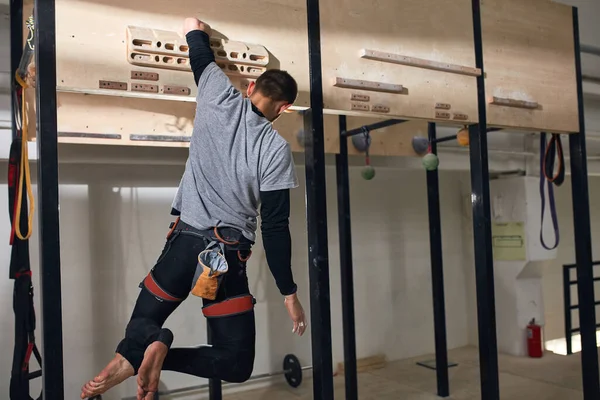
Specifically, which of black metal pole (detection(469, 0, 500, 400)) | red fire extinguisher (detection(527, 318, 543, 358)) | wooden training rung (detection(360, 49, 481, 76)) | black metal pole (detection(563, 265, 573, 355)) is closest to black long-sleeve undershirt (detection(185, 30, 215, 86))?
wooden training rung (detection(360, 49, 481, 76))

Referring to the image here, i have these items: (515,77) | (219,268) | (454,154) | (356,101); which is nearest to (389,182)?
(454,154)

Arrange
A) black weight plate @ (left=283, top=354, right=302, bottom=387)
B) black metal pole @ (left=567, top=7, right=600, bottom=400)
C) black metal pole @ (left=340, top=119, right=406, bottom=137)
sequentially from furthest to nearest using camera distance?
1. black weight plate @ (left=283, top=354, right=302, bottom=387)
2. black metal pole @ (left=340, top=119, right=406, bottom=137)
3. black metal pole @ (left=567, top=7, right=600, bottom=400)

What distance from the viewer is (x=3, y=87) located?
11.8ft

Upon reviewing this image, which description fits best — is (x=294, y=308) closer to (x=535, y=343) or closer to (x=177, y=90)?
(x=177, y=90)

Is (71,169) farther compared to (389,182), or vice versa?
(389,182)

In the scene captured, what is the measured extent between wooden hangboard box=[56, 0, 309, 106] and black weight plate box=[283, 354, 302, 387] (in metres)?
2.73

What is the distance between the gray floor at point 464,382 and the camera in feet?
14.0

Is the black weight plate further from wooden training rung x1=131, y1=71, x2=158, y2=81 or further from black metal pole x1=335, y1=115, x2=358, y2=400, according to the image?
wooden training rung x1=131, y1=71, x2=158, y2=81

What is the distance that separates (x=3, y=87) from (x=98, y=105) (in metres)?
0.83

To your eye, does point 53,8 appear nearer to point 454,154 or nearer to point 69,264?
point 69,264

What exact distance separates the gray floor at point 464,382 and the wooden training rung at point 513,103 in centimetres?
222

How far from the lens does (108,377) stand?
178 cm

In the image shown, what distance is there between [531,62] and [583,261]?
1.30 meters

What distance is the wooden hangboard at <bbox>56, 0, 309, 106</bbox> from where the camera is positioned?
201cm
